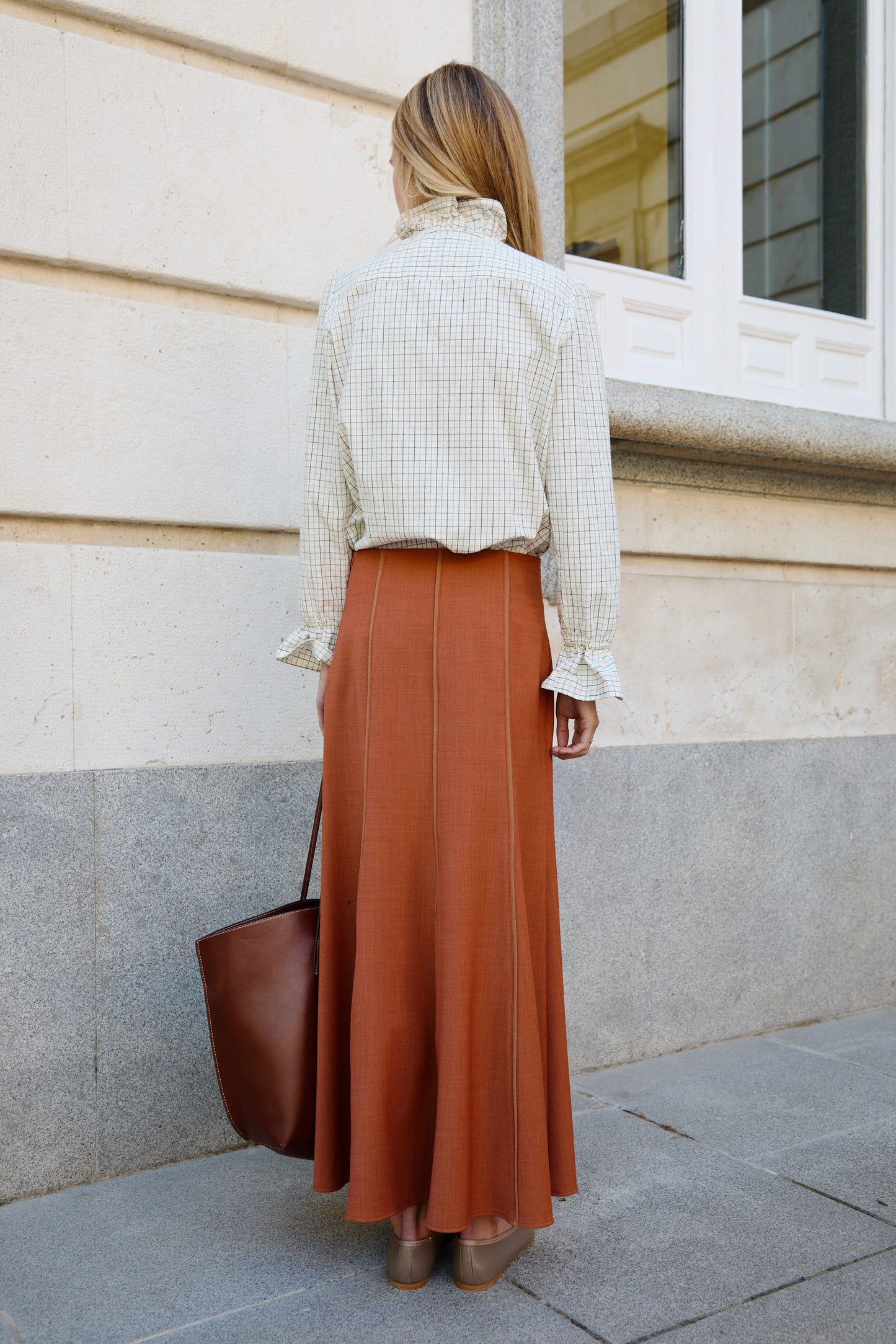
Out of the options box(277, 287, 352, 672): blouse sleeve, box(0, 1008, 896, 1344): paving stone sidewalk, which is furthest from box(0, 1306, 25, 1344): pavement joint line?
box(277, 287, 352, 672): blouse sleeve

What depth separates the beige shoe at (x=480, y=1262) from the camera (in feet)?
7.03

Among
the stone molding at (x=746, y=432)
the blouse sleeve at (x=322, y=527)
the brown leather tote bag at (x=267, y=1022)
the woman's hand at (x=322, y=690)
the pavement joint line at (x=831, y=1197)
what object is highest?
the stone molding at (x=746, y=432)

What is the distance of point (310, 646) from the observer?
2342 mm

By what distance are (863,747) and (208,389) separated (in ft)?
9.19

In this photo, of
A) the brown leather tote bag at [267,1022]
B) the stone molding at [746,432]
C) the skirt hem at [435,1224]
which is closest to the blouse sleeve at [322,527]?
the brown leather tote bag at [267,1022]

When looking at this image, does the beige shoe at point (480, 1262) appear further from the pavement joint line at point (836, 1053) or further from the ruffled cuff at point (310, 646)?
the pavement joint line at point (836, 1053)

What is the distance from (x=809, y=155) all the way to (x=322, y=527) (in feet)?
11.8

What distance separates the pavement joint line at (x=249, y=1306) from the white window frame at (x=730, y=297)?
9.78ft

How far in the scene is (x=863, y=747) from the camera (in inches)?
170

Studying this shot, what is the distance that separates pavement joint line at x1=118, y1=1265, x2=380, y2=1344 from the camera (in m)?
1.99

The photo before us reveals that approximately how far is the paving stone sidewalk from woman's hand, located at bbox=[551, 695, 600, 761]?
1023mm

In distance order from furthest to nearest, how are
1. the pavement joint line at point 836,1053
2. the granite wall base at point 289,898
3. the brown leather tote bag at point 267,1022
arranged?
1. the pavement joint line at point 836,1053
2. the granite wall base at point 289,898
3. the brown leather tote bag at point 267,1022

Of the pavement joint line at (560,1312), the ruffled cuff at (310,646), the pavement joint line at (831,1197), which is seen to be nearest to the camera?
the pavement joint line at (560,1312)

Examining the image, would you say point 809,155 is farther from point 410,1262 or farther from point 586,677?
point 410,1262
